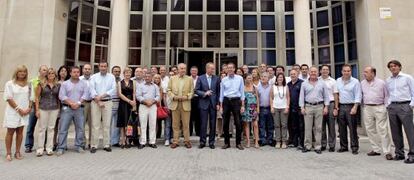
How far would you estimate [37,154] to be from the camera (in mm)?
6191

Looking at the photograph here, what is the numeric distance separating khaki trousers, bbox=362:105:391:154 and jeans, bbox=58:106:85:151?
6.45 metres

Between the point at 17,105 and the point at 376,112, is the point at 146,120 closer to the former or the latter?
the point at 17,105

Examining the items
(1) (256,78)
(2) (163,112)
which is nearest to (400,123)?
(1) (256,78)

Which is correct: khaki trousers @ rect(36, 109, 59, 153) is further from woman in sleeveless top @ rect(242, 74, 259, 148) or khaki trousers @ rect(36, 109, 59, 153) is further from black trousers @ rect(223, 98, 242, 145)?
woman in sleeveless top @ rect(242, 74, 259, 148)

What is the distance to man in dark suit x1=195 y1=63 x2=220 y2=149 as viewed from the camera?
7086mm

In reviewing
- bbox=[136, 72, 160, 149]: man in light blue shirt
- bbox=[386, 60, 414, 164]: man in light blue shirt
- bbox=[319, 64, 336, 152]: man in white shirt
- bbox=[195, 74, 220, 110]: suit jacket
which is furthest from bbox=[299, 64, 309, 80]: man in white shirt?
bbox=[136, 72, 160, 149]: man in light blue shirt

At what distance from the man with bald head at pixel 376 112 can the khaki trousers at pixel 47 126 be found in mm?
6920

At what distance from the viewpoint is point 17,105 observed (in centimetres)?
600

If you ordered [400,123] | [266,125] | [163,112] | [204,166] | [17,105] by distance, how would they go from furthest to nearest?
[266,125] < [163,112] < [400,123] < [17,105] < [204,166]

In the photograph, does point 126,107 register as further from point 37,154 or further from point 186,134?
point 37,154

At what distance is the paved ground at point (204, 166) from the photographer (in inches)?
181

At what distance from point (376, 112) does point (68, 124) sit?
6799 mm

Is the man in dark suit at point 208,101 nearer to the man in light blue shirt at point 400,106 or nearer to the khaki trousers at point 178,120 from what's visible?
the khaki trousers at point 178,120

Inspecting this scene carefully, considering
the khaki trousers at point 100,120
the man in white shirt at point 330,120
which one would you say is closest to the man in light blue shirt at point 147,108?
the khaki trousers at point 100,120
